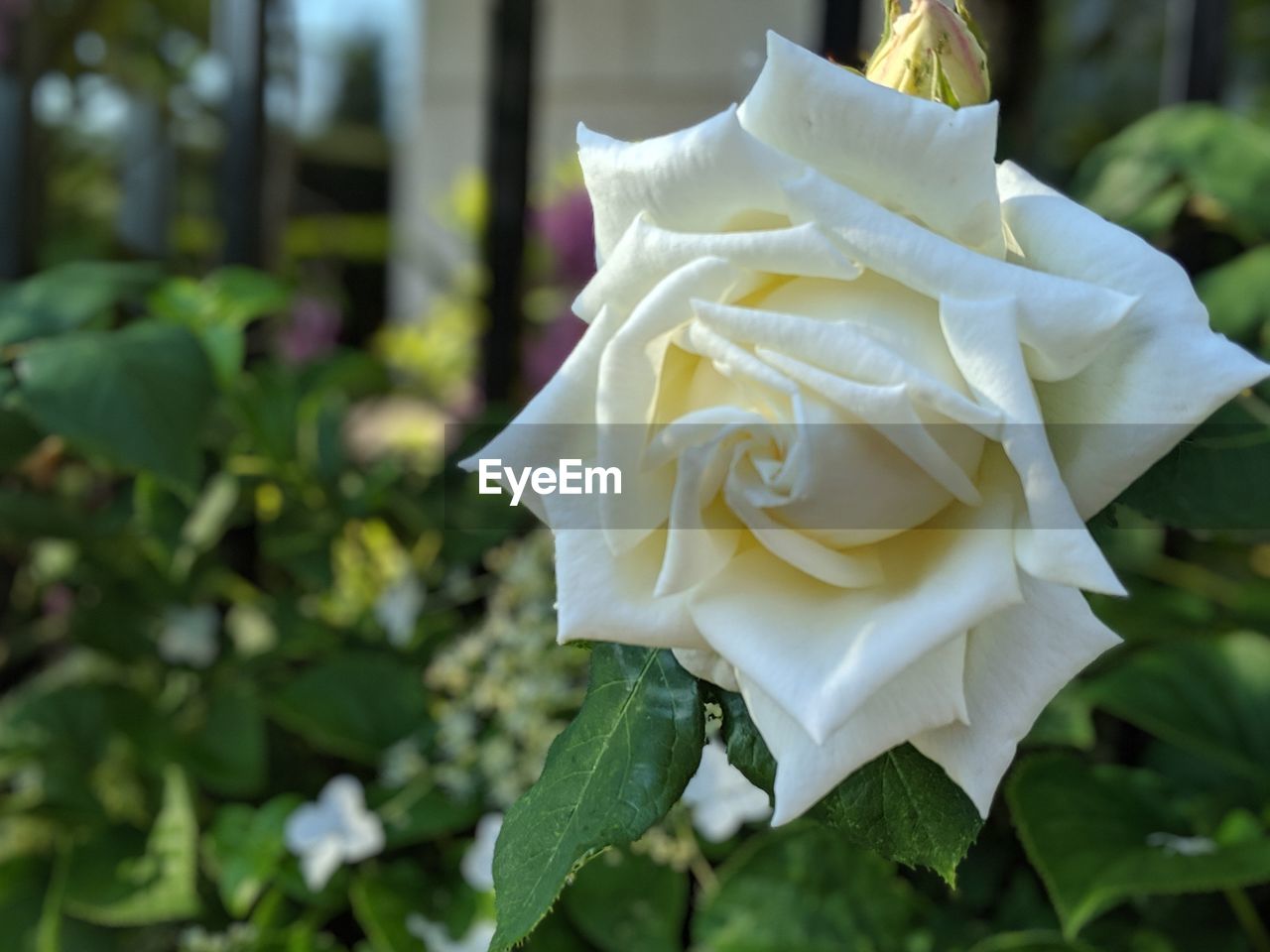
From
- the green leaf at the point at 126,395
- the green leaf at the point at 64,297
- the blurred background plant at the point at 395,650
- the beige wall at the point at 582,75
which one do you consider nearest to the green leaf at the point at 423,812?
the blurred background plant at the point at 395,650

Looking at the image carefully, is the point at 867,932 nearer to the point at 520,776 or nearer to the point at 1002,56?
the point at 520,776

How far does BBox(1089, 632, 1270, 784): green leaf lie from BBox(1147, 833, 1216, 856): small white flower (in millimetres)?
50

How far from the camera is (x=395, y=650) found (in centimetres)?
83

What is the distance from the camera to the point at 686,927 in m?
0.72

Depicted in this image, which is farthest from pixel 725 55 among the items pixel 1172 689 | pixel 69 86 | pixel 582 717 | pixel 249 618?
pixel 582 717

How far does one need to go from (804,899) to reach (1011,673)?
0.38 meters

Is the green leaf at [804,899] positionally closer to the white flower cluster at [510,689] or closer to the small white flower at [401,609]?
the white flower cluster at [510,689]

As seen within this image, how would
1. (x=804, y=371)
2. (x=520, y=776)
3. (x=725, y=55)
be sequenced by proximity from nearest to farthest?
(x=804, y=371)
(x=520, y=776)
(x=725, y=55)

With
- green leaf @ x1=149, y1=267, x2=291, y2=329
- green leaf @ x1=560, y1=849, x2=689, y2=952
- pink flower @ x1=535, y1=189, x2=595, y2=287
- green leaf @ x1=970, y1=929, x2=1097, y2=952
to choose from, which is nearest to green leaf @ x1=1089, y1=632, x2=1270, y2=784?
green leaf @ x1=970, y1=929, x2=1097, y2=952

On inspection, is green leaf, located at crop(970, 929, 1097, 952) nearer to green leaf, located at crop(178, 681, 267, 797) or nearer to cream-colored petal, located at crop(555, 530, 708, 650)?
cream-colored petal, located at crop(555, 530, 708, 650)

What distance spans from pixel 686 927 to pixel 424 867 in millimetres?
168

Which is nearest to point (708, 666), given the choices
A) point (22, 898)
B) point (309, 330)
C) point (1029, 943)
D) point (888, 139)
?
point (888, 139)

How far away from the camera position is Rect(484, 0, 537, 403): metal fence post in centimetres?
91

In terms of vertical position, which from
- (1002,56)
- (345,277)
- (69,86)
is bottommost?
(345,277)
